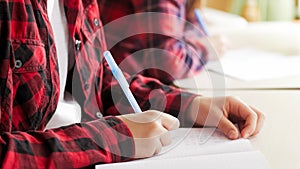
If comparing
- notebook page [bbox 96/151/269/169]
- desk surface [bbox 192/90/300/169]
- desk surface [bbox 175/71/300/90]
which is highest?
notebook page [bbox 96/151/269/169]

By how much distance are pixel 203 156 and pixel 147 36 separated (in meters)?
0.51

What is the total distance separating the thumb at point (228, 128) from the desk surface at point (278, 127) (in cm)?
4

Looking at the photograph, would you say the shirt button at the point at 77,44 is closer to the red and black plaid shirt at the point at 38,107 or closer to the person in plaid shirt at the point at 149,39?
the red and black plaid shirt at the point at 38,107

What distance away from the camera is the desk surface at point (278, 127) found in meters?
0.72

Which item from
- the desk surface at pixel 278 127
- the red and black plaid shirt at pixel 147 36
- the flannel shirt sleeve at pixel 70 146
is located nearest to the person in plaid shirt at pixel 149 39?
the red and black plaid shirt at pixel 147 36

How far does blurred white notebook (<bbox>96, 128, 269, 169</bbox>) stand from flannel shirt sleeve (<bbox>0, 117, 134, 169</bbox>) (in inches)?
0.8

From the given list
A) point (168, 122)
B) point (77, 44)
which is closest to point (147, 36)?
point (77, 44)

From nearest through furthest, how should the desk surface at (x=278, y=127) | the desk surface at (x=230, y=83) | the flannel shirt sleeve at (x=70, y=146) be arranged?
the flannel shirt sleeve at (x=70, y=146) < the desk surface at (x=278, y=127) < the desk surface at (x=230, y=83)

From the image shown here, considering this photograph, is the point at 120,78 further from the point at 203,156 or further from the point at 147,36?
the point at 147,36

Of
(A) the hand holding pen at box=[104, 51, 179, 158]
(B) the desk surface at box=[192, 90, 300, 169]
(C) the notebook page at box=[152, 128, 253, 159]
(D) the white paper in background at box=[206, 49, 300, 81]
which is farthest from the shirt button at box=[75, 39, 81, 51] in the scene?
(D) the white paper in background at box=[206, 49, 300, 81]

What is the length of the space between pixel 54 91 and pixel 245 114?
31 cm

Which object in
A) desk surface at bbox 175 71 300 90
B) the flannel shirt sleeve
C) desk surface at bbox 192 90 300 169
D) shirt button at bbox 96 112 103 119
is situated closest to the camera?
the flannel shirt sleeve

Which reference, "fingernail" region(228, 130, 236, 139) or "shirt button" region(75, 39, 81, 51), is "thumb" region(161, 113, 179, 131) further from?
"shirt button" region(75, 39, 81, 51)

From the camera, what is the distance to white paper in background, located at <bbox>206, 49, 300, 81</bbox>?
1.14 meters
